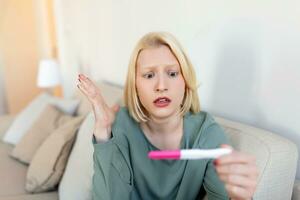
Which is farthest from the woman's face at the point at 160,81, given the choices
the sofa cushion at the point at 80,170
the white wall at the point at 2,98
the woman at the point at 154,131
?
the white wall at the point at 2,98

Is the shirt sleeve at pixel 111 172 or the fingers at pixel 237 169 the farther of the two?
the shirt sleeve at pixel 111 172

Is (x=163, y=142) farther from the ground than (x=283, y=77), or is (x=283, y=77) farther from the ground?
(x=283, y=77)

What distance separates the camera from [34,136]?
6.65 feet

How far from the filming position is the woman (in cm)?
100

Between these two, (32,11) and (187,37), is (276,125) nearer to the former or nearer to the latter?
(187,37)

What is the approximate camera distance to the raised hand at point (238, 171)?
67 centimetres

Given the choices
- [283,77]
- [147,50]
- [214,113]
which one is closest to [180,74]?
[147,50]

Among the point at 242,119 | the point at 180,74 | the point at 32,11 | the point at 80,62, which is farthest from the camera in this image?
the point at 32,11

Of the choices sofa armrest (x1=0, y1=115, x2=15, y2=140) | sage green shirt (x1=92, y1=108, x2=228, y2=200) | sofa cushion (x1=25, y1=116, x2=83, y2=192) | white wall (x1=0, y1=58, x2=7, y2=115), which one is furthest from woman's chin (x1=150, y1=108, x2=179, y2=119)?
white wall (x1=0, y1=58, x2=7, y2=115)

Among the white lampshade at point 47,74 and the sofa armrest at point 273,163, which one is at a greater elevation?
the sofa armrest at point 273,163

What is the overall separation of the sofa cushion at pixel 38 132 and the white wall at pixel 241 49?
611 mm

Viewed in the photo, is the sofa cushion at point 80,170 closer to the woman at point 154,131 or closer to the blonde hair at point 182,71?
the woman at point 154,131

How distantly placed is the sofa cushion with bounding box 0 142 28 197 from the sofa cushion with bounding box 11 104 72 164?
0.05m

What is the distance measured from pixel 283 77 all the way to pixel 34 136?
57.0 inches
